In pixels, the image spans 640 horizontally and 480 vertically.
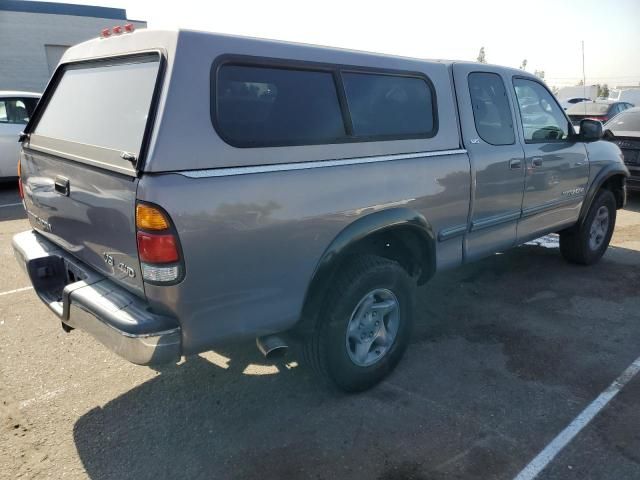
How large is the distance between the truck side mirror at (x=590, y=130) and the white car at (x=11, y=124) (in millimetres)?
8739

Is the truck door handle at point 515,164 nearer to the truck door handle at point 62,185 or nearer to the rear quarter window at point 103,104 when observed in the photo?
the rear quarter window at point 103,104

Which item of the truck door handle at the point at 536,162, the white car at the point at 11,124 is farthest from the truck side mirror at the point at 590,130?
the white car at the point at 11,124

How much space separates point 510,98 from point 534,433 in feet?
8.45

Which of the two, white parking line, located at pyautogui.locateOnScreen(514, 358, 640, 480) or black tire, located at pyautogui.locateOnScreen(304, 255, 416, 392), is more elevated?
black tire, located at pyautogui.locateOnScreen(304, 255, 416, 392)

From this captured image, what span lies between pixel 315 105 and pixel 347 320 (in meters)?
1.20

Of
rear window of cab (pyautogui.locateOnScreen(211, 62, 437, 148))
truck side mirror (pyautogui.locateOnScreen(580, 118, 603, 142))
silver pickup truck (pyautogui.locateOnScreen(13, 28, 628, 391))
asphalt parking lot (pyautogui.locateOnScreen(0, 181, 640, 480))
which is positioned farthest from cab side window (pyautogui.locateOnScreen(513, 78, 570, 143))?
asphalt parking lot (pyautogui.locateOnScreen(0, 181, 640, 480))

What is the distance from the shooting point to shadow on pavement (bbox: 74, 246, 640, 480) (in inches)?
101

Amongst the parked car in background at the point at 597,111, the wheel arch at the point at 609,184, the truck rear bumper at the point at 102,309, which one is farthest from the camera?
the parked car in background at the point at 597,111

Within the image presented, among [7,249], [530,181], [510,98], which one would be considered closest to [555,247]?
[530,181]

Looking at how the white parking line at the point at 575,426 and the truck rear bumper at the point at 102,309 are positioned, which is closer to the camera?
the truck rear bumper at the point at 102,309

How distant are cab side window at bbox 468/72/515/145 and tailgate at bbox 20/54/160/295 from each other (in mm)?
2328

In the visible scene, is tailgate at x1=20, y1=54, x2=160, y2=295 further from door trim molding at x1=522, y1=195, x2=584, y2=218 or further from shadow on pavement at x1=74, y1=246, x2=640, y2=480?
door trim molding at x1=522, y1=195, x2=584, y2=218

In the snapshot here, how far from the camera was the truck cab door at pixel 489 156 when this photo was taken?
365 centimetres

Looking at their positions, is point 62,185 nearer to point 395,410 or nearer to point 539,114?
point 395,410
